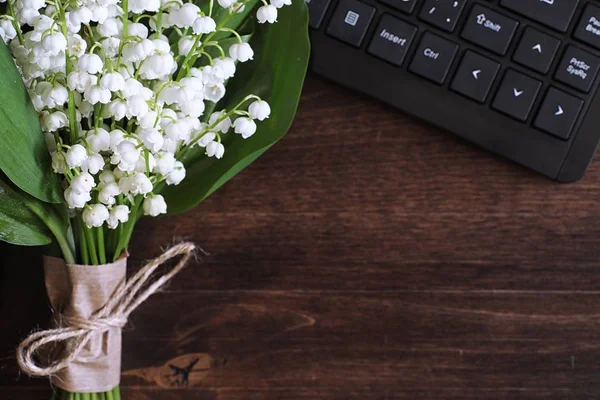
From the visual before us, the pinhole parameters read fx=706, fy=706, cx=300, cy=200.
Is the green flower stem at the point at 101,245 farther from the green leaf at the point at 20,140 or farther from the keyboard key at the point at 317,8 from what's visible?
the keyboard key at the point at 317,8

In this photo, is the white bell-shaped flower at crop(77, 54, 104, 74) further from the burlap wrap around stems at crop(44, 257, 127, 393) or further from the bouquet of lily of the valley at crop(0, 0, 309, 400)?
the burlap wrap around stems at crop(44, 257, 127, 393)

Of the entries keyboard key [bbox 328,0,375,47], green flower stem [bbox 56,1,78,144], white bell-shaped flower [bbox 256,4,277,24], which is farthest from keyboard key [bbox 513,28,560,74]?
green flower stem [bbox 56,1,78,144]

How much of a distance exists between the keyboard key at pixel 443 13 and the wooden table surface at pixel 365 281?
0.08 metres

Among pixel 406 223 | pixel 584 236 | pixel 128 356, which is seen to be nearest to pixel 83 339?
pixel 128 356

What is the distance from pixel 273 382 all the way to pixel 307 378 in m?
0.03

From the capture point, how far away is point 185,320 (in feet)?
1.81

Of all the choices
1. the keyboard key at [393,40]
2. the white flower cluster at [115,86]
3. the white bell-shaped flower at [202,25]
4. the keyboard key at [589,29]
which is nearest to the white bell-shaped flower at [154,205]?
the white flower cluster at [115,86]

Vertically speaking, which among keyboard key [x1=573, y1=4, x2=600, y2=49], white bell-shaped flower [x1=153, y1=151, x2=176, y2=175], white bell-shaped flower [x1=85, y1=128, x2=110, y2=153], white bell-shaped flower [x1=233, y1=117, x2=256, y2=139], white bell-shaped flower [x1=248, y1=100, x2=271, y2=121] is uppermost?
keyboard key [x1=573, y1=4, x2=600, y2=49]

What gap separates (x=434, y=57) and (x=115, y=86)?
0.26 m

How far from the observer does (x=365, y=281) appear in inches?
21.6

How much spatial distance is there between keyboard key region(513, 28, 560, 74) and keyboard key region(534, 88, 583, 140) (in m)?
0.02

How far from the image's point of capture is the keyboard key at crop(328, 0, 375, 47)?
53 centimetres

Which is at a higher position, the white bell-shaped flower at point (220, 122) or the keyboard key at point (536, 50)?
the keyboard key at point (536, 50)

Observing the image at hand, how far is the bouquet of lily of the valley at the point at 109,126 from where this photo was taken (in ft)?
1.19
